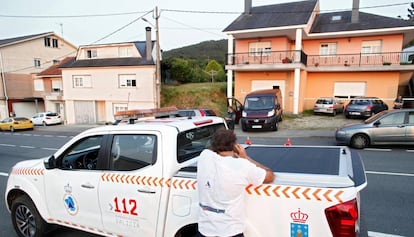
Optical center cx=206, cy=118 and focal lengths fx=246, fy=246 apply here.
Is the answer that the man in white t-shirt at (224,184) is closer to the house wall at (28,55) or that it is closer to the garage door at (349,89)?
the garage door at (349,89)

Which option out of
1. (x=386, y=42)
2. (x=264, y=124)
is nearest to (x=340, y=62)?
(x=386, y=42)

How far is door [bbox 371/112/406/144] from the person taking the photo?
340 inches

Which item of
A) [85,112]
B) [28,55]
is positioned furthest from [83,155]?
[28,55]

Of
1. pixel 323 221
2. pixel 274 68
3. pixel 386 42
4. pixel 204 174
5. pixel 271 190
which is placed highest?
pixel 386 42

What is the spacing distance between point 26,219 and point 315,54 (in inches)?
905

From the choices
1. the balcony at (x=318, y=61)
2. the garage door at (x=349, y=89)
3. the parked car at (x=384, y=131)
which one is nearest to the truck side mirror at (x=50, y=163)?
the parked car at (x=384, y=131)

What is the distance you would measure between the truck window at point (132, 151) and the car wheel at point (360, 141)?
29.0 ft

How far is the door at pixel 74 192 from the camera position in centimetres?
295

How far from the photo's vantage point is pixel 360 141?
29.7 ft

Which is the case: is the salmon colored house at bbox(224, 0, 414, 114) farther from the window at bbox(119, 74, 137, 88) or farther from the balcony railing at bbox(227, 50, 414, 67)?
the window at bbox(119, 74, 137, 88)

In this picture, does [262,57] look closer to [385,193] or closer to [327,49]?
[327,49]

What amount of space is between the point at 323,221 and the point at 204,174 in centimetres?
99

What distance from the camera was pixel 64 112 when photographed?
28484 millimetres

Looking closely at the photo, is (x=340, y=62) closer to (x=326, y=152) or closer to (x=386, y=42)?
(x=386, y=42)
